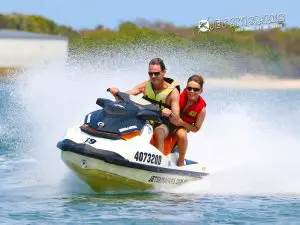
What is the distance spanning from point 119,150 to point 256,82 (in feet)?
121

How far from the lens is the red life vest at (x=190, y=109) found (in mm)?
11062

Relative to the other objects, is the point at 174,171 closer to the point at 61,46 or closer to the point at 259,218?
the point at 259,218

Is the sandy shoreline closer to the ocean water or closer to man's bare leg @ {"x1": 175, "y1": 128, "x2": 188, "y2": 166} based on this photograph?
the ocean water

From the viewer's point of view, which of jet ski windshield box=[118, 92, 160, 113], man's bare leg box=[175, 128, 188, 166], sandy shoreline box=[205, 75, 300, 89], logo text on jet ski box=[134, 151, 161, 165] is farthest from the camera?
sandy shoreline box=[205, 75, 300, 89]

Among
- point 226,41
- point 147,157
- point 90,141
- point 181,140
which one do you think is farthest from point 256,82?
point 90,141

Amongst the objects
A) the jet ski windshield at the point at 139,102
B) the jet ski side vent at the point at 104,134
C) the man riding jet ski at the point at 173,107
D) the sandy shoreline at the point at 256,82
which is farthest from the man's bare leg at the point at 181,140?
the sandy shoreline at the point at 256,82

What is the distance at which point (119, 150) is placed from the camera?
10.3 m

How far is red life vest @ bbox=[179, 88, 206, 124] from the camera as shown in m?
11.1

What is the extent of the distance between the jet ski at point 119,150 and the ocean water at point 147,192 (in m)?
0.20

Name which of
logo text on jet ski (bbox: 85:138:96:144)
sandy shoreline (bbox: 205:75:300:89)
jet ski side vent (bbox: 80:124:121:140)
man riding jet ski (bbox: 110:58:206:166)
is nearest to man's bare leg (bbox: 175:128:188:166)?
man riding jet ski (bbox: 110:58:206:166)

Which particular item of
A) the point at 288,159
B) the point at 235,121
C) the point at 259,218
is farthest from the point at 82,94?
the point at 259,218

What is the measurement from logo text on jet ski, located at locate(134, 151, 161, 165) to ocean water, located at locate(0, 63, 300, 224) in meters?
0.41

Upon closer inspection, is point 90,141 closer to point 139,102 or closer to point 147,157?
point 147,157

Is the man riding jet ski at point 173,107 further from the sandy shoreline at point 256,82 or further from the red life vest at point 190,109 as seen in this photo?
the sandy shoreline at point 256,82
